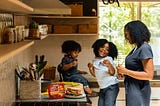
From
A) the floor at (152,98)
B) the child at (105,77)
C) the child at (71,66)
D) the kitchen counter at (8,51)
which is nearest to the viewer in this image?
the kitchen counter at (8,51)

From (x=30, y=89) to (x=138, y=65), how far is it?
0.98m

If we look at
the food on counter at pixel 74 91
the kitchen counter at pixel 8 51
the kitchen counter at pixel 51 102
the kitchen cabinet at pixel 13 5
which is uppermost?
the kitchen cabinet at pixel 13 5

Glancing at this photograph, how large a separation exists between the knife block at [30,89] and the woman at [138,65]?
2.44 feet

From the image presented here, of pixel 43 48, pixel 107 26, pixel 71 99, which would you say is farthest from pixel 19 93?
pixel 107 26

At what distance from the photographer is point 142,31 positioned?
9.49 ft

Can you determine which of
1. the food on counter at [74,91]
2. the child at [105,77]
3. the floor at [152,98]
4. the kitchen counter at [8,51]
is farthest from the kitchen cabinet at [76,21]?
the kitchen counter at [8,51]

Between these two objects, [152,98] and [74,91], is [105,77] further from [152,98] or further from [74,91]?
[152,98]

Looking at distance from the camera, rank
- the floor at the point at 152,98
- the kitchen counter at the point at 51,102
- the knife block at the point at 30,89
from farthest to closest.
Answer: the floor at the point at 152,98
the knife block at the point at 30,89
the kitchen counter at the point at 51,102

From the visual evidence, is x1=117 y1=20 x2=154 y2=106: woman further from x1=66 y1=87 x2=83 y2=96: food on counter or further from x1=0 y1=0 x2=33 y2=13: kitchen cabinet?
x1=0 y1=0 x2=33 y2=13: kitchen cabinet

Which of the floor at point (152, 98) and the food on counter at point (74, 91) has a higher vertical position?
the food on counter at point (74, 91)

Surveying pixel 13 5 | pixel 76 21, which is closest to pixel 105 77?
pixel 76 21

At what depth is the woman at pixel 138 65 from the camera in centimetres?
282

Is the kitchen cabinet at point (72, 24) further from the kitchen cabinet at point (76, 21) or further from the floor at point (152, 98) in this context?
the floor at point (152, 98)

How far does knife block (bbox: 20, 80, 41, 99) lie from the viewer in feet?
8.96
